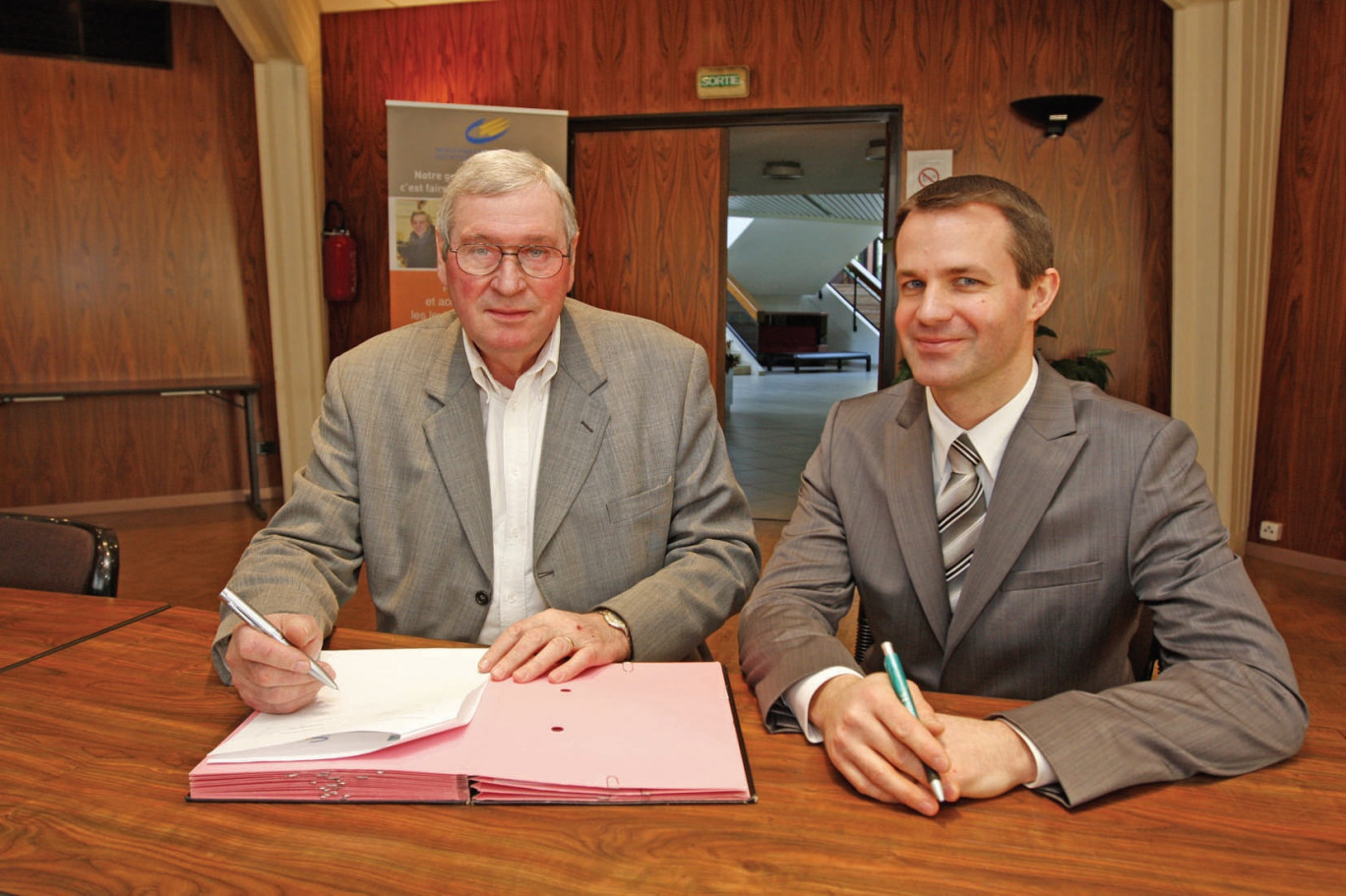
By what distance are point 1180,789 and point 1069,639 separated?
0.50m

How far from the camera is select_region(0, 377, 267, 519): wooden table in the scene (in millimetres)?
5750

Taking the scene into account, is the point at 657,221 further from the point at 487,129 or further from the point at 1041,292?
the point at 1041,292

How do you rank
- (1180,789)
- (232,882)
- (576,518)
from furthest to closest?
(576,518), (1180,789), (232,882)

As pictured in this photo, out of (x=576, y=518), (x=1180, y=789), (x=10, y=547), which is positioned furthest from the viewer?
(x=10, y=547)

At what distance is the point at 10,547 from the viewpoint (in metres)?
1.93

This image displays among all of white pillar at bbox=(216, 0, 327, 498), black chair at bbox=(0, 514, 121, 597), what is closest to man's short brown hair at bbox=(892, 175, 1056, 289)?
black chair at bbox=(0, 514, 121, 597)

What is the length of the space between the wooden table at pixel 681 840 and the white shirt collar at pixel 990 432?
605 mm

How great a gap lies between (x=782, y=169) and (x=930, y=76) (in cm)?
403

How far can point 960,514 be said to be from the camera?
1.56 metres

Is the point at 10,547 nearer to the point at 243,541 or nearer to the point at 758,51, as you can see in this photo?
the point at 243,541

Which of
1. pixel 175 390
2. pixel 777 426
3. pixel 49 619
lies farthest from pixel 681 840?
pixel 777 426

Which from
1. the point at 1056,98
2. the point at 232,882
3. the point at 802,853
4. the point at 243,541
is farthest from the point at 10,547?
the point at 1056,98

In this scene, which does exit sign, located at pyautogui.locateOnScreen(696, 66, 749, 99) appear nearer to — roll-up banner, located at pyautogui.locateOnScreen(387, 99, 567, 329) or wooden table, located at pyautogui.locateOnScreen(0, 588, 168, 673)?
roll-up banner, located at pyautogui.locateOnScreen(387, 99, 567, 329)

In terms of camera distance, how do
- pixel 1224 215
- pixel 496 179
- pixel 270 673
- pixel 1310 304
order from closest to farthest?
pixel 270 673 → pixel 496 179 → pixel 1224 215 → pixel 1310 304
